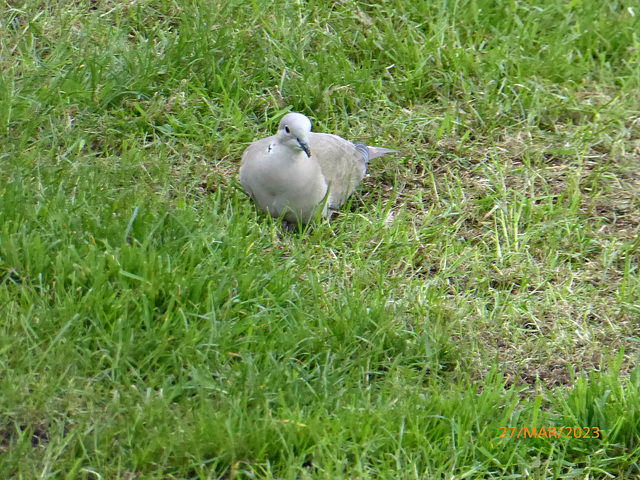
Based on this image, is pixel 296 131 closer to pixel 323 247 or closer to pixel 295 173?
pixel 295 173

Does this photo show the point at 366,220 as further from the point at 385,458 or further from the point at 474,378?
the point at 385,458

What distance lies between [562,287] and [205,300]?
1831mm

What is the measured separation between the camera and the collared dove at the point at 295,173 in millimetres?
4012

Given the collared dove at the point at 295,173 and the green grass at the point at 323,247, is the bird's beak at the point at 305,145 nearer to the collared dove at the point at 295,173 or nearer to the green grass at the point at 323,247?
the collared dove at the point at 295,173

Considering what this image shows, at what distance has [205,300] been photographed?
10.8 ft

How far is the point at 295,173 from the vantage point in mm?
4074
